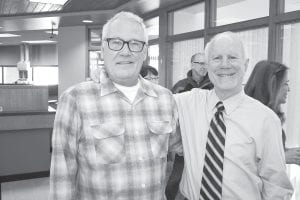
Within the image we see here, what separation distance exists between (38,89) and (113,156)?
3.39 m

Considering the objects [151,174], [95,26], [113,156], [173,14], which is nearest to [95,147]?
[113,156]

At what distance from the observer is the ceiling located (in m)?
6.38

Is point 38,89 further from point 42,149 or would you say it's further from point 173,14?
point 173,14

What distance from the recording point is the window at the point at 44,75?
13.6 metres

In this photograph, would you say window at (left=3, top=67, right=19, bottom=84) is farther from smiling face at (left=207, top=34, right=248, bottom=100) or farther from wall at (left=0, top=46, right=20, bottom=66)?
smiling face at (left=207, top=34, right=248, bottom=100)

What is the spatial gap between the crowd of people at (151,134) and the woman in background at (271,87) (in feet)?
1.94

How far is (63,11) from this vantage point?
736cm

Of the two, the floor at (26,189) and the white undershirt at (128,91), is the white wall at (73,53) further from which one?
the white undershirt at (128,91)

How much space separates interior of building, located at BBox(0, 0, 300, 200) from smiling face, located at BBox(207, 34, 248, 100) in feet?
0.79

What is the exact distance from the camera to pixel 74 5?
22.0 feet

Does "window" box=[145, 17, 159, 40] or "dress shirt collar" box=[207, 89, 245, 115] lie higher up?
"window" box=[145, 17, 159, 40]

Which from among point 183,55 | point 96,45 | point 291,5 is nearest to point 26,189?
point 183,55

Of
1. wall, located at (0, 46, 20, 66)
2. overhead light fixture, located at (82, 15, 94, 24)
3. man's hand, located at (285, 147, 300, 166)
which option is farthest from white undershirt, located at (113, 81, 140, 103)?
wall, located at (0, 46, 20, 66)

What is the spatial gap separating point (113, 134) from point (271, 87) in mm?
1208
